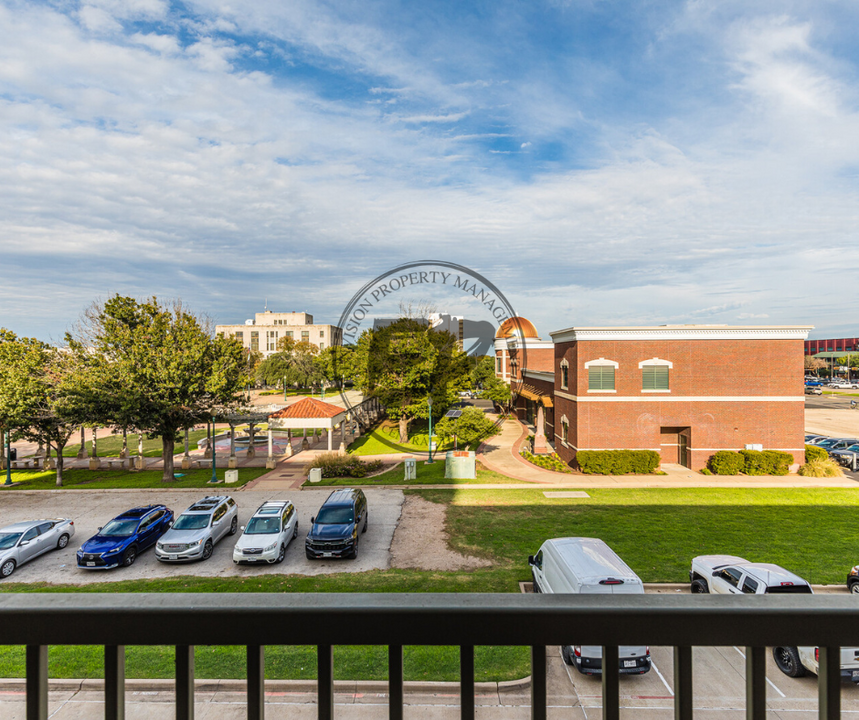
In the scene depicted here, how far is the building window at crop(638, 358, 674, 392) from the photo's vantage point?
27.4 metres

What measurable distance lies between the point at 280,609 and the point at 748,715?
1495mm

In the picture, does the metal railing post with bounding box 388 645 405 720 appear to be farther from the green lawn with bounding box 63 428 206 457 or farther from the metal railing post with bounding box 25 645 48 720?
the green lawn with bounding box 63 428 206 457

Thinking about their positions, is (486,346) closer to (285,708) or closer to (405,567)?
(405,567)

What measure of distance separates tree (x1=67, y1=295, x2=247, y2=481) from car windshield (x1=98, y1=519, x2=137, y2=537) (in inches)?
346

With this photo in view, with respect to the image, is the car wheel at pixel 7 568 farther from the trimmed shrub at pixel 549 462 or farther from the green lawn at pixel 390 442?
the trimmed shrub at pixel 549 462

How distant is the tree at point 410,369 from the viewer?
1304 inches

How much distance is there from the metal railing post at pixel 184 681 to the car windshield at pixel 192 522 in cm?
1657

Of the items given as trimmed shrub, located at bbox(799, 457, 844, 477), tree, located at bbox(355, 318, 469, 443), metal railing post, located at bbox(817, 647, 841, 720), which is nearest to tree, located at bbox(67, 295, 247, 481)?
tree, located at bbox(355, 318, 469, 443)

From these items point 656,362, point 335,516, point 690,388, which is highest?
point 656,362

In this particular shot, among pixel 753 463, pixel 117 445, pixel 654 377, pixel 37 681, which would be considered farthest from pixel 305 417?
pixel 37 681

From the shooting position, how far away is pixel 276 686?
12.2 feet

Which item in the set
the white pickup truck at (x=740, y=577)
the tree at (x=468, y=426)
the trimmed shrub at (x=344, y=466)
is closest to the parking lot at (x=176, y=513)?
the trimmed shrub at (x=344, y=466)

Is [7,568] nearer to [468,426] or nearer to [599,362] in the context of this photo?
[468,426]

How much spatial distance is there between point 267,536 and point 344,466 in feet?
38.0
